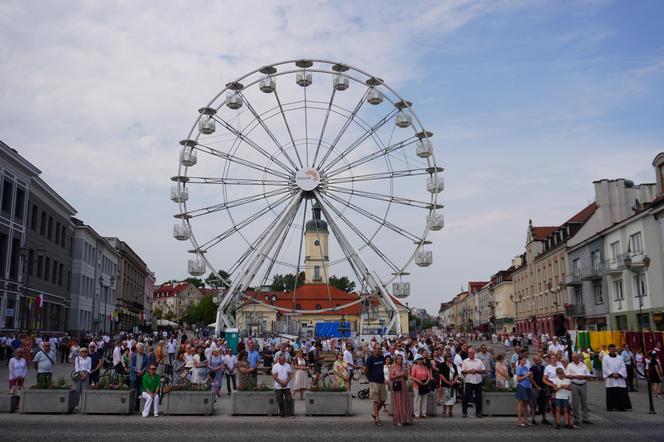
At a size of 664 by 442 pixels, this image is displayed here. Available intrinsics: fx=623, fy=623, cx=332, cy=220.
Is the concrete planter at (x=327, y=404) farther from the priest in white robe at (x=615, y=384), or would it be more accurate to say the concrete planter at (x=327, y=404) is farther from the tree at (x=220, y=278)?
the tree at (x=220, y=278)

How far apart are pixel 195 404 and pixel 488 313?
98.0m

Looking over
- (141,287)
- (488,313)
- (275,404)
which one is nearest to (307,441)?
(275,404)

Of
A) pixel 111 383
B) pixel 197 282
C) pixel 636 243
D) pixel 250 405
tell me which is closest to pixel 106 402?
pixel 111 383

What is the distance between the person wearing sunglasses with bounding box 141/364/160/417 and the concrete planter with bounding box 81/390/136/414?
0.57 m

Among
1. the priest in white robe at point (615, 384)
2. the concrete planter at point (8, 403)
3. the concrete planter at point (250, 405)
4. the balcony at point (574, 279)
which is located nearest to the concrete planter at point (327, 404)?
the concrete planter at point (250, 405)

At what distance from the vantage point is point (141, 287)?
95625mm

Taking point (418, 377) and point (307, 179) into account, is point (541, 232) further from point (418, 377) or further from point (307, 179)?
point (418, 377)

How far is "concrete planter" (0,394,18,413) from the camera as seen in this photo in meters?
15.9

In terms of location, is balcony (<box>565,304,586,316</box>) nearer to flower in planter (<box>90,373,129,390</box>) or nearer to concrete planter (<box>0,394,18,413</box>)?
flower in planter (<box>90,373,129,390</box>)

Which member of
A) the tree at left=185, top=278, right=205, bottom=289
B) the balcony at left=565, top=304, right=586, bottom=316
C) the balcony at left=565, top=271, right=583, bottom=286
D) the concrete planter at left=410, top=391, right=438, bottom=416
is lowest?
the concrete planter at left=410, top=391, right=438, bottom=416

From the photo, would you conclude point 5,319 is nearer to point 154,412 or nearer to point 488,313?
point 154,412

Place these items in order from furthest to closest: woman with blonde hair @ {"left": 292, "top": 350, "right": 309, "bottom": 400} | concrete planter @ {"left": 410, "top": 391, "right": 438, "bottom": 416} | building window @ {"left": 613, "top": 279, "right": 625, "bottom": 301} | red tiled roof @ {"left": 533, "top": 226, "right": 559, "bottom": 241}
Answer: red tiled roof @ {"left": 533, "top": 226, "right": 559, "bottom": 241} < building window @ {"left": 613, "top": 279, "right": 625, "bottom": 301} < woman with blonde hair @ {"left": 292, "top": 350, "right": 309, "bottom": 400} < concrete planter @ {"left": 410, "top": 391, "right": 438, "bottom": 416}

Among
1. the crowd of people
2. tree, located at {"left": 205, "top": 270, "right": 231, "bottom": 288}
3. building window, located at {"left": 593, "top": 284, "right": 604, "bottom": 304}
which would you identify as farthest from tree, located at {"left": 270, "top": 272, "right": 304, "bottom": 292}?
the crowd of people

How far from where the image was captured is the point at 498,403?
634 inches
